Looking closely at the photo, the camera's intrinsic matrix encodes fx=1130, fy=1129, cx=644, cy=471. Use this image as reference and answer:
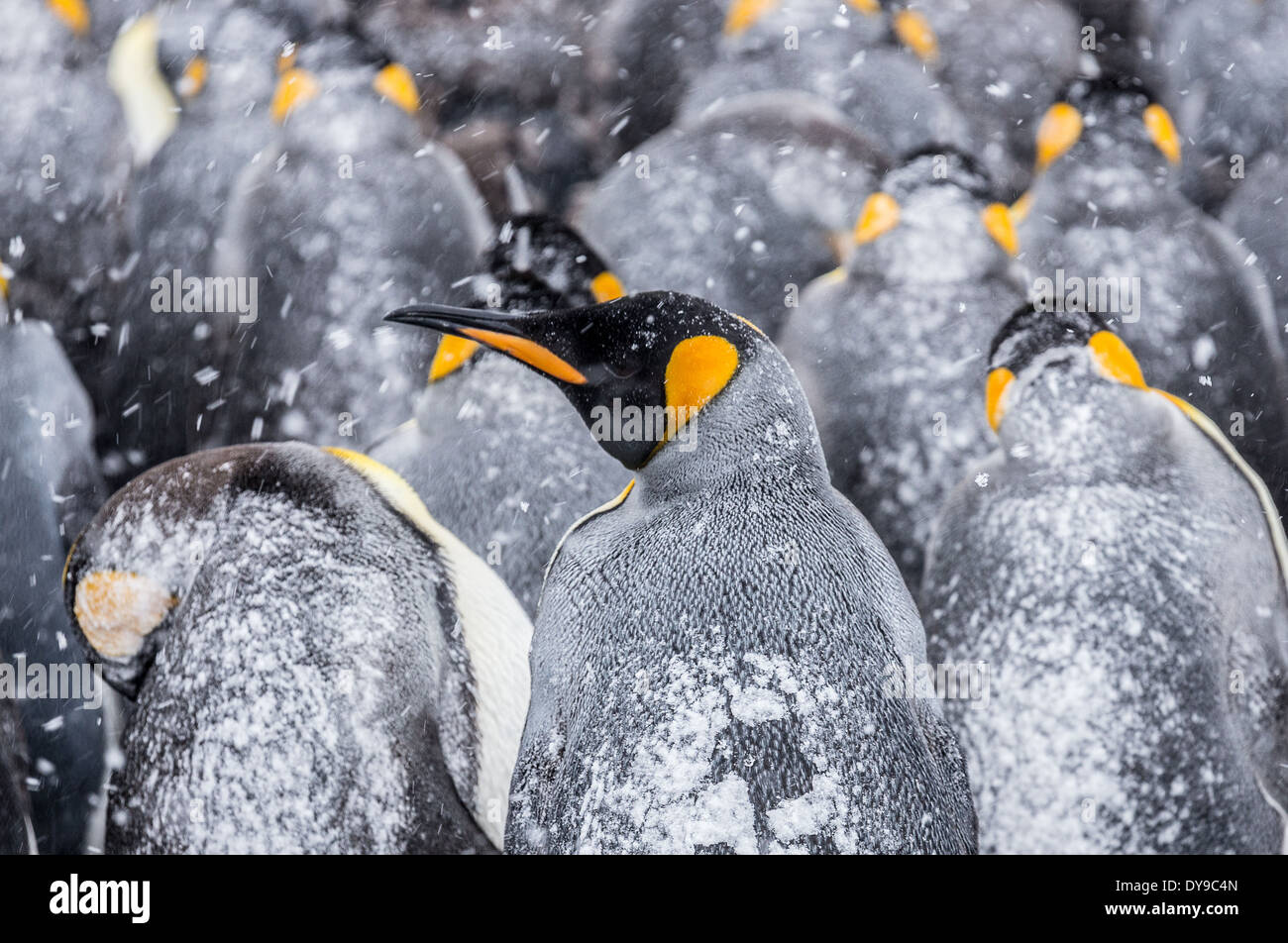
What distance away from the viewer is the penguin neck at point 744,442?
935 millimetres

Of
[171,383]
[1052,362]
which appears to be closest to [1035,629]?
[1052,362]

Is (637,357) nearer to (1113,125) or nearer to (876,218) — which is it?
(876,218)

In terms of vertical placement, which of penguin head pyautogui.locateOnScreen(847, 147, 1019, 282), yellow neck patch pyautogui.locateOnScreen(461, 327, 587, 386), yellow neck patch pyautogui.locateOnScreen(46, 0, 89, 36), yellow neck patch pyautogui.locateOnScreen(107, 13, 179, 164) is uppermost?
yellow neck patch pyautogui.locateOnScreen(46, 0, 89, 36)

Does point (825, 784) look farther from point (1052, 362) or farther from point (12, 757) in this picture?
point (12, 757)

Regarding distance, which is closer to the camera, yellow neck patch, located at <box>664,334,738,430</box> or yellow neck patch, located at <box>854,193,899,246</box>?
yellow neck patch, located at <box>664,334,738,430</box>

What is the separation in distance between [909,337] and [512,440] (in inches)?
18.9

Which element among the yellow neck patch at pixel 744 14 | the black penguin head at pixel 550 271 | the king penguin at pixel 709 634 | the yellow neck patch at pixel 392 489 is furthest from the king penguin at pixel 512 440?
the yellow neck patch at pixel 744 14

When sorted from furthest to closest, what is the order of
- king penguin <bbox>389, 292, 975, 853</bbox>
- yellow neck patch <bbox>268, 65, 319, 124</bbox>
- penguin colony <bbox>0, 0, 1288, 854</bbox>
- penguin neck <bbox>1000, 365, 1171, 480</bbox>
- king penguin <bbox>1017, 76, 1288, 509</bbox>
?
yellow neck patch <bbox>268, 65, 319, 124</bbox>
king penguin <bbox>1017, 76, 1288, 509</bbox>
penguin neck <bbox>1000, 365, 1171, 480</bbox>
penguin colony <bbox>0, 0, 1288, 854</bbox>
king penguin <bbox>389, 292, 975, 853</bbox>

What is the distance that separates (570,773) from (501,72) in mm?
974

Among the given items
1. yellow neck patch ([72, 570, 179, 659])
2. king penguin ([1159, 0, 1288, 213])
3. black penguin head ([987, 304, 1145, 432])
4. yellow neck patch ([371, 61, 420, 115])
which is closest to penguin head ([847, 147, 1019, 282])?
black penguin head ([987, 304, 1145, 432])

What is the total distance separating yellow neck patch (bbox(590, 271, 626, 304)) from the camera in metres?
1.30

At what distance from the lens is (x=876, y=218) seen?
1.36m

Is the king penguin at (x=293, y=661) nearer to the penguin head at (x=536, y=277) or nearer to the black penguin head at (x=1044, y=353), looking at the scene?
the penguin head at (x=536, y=277)

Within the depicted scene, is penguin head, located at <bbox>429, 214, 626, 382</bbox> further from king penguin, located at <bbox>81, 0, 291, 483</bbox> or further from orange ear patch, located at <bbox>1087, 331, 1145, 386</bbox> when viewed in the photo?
orange ear patch, located at <bbox>1087, 331, 1145, 386</bbox>
